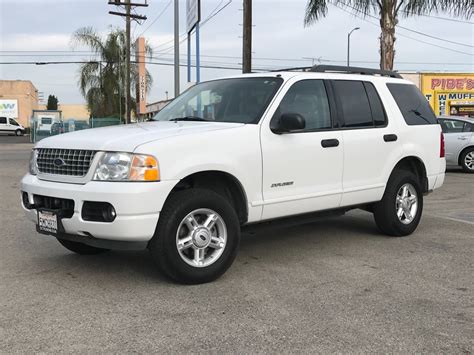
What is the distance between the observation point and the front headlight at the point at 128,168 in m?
4.32

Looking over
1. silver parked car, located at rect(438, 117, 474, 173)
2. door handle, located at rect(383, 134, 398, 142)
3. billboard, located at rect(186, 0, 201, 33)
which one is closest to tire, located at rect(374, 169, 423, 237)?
door handle, located at rect(383, 134, 398, 142)

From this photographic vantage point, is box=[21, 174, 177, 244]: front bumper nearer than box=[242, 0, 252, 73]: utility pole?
Yes

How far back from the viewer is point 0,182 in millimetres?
12977

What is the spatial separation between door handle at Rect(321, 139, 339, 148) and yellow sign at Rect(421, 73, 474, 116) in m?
29.7

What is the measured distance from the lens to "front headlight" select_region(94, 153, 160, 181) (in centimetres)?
432

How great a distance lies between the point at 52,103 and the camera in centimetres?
→ 10819

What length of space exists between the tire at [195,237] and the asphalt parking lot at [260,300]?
158 millimetres

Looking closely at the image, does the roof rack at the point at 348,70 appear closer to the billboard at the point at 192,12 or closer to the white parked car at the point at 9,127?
the billboard at the point at 192,12

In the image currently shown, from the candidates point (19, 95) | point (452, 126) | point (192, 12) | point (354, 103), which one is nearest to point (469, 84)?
point (452, 126)

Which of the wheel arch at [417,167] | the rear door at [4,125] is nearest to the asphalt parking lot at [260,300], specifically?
the wheel arch at [417,167]

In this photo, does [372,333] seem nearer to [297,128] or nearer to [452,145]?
[297,128]

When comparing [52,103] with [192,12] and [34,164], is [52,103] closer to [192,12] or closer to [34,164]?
[192,12]

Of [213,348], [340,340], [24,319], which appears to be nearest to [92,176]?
[24,319]

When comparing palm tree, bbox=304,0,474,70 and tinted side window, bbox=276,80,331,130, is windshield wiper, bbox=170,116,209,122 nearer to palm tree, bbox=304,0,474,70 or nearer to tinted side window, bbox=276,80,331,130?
tinted side window, bbox=276,80,331,130
